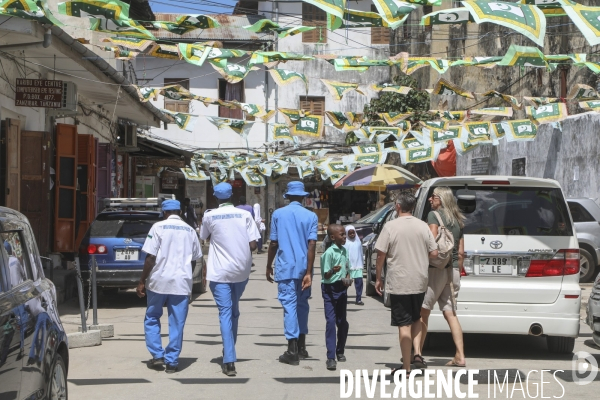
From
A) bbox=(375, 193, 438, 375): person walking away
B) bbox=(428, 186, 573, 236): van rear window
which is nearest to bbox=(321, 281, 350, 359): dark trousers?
bbox=(375, 193, 438, 375): person walking away

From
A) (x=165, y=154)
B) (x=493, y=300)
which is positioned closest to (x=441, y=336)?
(x=493, y=300)

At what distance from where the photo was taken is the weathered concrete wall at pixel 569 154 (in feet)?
57.6

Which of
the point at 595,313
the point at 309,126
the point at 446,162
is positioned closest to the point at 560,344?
the point at 595,313

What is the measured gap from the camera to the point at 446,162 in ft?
84.4

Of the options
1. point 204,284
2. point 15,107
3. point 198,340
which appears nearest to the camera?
point 198,340

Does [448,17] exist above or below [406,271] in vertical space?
above

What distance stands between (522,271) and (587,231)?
900 cm

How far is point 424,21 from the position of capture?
11.2m

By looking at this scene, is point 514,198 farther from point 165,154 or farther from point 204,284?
point 165,154

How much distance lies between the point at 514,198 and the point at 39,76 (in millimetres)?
10888

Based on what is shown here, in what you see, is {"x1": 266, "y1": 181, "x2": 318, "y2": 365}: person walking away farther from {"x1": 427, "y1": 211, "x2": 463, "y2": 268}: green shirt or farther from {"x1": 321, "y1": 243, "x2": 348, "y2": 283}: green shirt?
{"x1": 427, "y1": 211, "x2": 463, "y2": 268}: green shirt

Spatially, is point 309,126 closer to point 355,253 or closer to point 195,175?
point 355,253

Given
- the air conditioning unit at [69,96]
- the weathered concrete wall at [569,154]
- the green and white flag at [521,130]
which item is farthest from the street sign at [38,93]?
the weathered concrete wall at [569,154]

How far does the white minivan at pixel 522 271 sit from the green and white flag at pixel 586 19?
2.36 m
